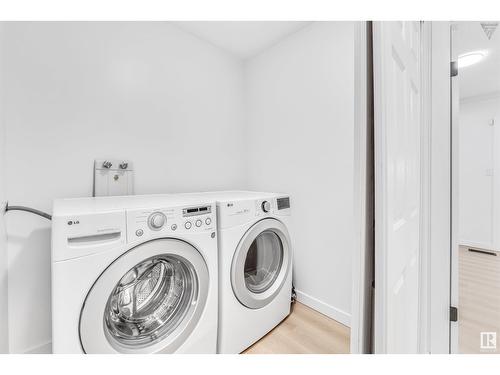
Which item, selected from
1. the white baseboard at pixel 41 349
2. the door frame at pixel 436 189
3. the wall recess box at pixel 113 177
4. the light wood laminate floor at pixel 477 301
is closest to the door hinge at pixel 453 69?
the door frame at pixel 436 189

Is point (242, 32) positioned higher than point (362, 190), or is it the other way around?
point (242, 32)

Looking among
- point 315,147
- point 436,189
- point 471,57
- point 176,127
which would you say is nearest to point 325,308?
point 436,189

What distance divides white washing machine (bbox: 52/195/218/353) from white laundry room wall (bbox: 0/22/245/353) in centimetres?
38

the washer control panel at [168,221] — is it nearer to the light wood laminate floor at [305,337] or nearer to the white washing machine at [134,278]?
the white washing machine at [134,278]

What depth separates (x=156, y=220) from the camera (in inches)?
36.3

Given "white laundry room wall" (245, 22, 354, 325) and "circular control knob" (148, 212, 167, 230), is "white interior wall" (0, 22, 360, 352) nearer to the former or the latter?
"white laundry room wall" (245, 22, 354, 325)

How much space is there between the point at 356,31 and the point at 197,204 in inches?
33.9

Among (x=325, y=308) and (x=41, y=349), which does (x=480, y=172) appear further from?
(x=41, y=349)

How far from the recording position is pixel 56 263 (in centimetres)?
74

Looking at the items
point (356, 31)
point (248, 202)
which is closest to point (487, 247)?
point (248, 202)

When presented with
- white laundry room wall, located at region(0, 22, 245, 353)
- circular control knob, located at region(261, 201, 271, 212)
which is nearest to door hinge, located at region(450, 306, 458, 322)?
circular control knob, located at region(261, 201, 271, 212)

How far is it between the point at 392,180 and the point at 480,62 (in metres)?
2.71

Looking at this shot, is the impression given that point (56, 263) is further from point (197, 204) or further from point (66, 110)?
point (66, 110)

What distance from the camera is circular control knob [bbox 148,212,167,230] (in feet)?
3.00
